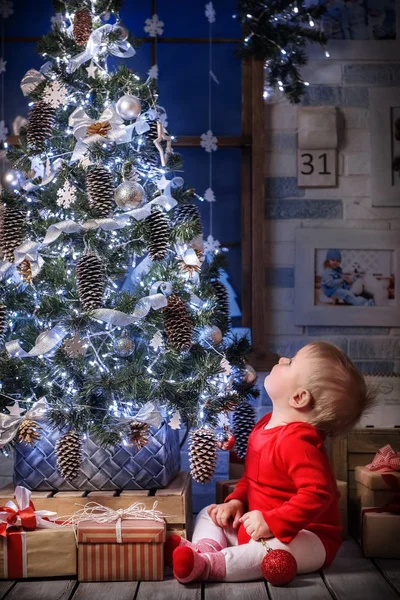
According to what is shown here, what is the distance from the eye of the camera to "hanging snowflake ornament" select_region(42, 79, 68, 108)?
2264mm

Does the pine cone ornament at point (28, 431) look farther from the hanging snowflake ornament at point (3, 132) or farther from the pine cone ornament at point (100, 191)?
the hanging snowflake ornament at point (3, 132)

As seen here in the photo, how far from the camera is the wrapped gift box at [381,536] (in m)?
2.24

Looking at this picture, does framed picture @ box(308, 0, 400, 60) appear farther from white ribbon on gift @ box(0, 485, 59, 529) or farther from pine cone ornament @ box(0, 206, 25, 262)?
white ribbon on gift @ box(0, 485, 59, 529)

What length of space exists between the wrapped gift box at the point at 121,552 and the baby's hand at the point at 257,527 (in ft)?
0.77

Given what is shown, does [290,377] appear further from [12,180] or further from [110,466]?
→ [12,180]

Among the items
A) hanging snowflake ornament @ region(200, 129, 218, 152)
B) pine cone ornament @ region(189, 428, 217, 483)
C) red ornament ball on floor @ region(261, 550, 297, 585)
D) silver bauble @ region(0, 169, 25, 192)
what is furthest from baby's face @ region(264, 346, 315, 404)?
hanging snowflake ornament @ region(200, 129, 218, 152)

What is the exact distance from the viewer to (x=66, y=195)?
220cm

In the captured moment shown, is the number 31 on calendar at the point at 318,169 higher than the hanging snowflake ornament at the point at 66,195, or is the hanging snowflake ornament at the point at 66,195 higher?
the number 31 on calendar at the point at 318,169

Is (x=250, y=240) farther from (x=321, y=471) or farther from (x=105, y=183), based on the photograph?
(x=321, y=471)

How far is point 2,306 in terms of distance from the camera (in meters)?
2.19

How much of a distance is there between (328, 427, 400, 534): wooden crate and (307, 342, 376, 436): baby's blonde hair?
0.48 metres

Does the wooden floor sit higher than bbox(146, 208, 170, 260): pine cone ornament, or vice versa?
bbox(146, 208, 170, 260): pine cone ornament

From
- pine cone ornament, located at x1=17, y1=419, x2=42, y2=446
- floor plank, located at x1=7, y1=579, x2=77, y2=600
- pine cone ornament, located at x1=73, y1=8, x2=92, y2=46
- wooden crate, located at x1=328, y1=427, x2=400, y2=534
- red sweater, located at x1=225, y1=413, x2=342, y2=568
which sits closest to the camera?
floor plank, located at x1=7, y1=579, x2=77, y2=600

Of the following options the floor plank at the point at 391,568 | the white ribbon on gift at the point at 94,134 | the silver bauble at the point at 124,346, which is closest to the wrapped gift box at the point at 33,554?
the silver bauble at the point at 124,346
